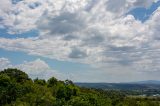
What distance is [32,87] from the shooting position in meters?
160

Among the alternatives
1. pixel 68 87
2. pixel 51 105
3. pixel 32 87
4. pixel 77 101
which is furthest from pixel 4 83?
pixel 77 101

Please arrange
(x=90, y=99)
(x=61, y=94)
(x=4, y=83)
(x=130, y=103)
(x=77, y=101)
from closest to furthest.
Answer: (x=77, y=101), (x=90, y=99), (x=61, y=94), (x=130, y=103), (x=4, y=83)

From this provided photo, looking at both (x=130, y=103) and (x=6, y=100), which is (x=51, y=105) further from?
(x=130, y=103)

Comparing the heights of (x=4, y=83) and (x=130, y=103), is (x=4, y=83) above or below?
above

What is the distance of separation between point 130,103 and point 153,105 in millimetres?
12397

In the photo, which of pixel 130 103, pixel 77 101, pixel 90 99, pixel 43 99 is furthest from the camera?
pixel 130 103

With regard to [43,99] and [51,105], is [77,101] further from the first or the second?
[43,99]

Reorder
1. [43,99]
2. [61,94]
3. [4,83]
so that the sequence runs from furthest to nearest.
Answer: [4,83], [61,94], [43,99]

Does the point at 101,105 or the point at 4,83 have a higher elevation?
the point at 4,83

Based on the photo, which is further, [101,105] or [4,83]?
[4,83]

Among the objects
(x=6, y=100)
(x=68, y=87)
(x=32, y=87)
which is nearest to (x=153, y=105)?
(x=68, y=87)

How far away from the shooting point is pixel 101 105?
114438mm

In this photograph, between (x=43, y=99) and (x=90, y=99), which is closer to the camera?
(x=90, y=99)

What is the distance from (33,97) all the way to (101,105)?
1099 inches
